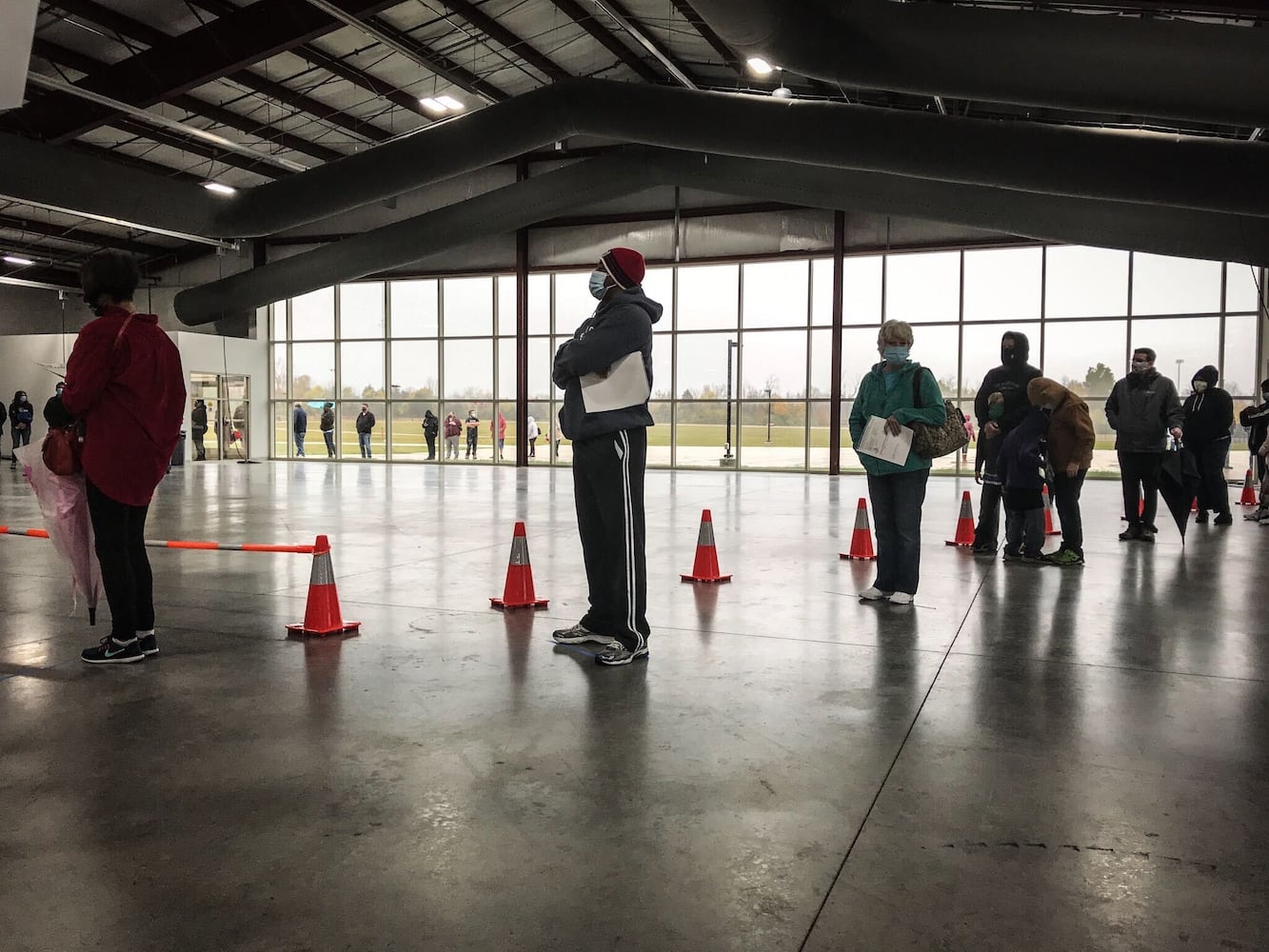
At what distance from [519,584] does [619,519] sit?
139 centimetres

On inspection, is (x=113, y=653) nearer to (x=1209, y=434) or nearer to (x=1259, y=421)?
(x=1209, y=434)

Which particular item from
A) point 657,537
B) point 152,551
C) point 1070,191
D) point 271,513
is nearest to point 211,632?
point 152,551

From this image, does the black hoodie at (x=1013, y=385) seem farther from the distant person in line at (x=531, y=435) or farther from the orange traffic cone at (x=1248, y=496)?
the distant person in line at (x=531, y=435)

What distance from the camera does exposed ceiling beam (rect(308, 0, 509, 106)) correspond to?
12938mm

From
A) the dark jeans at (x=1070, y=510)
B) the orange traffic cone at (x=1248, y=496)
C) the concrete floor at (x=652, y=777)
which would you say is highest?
the dark jeans at (x=1070, y=510)

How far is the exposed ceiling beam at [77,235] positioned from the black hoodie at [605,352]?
25835mm

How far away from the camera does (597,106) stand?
13.7 metres

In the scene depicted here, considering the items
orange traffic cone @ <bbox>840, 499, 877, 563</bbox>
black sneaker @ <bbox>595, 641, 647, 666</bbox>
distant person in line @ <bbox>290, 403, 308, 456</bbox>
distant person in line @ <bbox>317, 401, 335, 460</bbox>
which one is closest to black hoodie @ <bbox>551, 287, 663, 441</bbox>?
black sneaker @ <bbox>595, 641, 647, 666</bbox>

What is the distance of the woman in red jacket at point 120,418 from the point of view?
4.00 m

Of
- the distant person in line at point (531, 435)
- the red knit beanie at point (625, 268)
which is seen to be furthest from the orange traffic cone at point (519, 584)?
the distant person in line at point (531, 435)

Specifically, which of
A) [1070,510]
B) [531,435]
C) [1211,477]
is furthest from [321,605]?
[531,435]

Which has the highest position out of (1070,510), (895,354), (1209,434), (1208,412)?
(895,354)

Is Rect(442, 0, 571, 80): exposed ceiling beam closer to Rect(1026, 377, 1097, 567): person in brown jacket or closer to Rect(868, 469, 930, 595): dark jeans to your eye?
Rect(1026, 377, 1097, 567): person in brown jacket

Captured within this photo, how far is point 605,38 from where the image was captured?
17.3 metres
